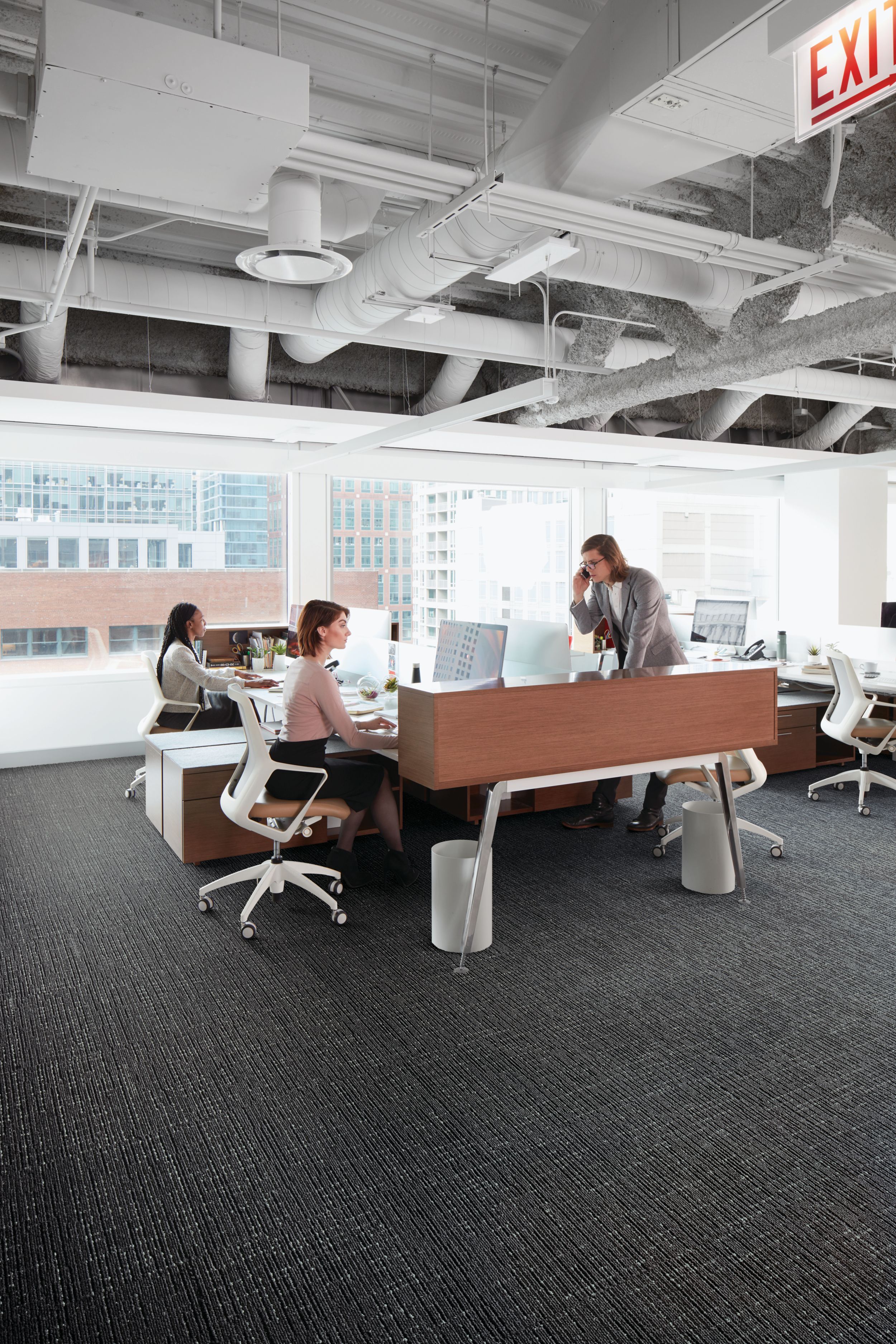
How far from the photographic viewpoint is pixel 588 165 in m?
3.04

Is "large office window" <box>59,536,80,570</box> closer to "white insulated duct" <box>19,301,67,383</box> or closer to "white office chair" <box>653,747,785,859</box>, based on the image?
"white insulated duct" <box>19,301,67,383</box>

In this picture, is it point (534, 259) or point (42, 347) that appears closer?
point (534, 259)

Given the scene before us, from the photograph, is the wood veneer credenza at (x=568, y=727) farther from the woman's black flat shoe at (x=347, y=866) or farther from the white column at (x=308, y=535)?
the white column at (x=308, y=535)

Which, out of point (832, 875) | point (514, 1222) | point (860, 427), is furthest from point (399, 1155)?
point (860, 427)

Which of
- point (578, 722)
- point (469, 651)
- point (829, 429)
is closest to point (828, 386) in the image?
point (829, 429)

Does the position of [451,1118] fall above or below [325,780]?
below

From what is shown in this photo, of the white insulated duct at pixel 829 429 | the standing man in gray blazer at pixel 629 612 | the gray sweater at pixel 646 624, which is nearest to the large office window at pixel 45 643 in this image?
the standing man in gray blazer at pixel 629 612

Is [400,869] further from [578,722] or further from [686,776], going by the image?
[686,776]

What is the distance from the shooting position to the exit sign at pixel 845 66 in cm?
200

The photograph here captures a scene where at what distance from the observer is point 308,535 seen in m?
8.63

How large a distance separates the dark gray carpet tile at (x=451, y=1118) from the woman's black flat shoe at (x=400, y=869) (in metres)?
0.07

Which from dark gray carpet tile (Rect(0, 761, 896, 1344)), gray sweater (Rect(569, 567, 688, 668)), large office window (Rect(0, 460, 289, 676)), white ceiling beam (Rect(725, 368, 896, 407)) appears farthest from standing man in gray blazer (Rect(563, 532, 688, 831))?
large office window (Rect(0, 460, 289, 676))

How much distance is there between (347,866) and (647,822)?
5.94 ft

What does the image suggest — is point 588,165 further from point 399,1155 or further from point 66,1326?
point 66,1326
